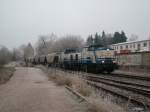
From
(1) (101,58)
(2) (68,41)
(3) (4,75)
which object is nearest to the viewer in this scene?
(3) (4,75)

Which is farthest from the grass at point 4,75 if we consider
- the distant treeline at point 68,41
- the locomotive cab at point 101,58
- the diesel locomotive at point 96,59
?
the distant treeline at point 68,41

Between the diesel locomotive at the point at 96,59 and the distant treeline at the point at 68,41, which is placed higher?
the distant treeline at the point at 68,41

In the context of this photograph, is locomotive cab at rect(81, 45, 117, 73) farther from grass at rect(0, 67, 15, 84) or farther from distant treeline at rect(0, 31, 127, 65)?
distant treeline at rect(0, 31, 127, 65)

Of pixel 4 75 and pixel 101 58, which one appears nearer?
pixel 4 75

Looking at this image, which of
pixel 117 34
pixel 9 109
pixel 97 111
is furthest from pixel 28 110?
pixel 117 34

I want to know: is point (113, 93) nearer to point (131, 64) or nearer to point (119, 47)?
point (131, 64)

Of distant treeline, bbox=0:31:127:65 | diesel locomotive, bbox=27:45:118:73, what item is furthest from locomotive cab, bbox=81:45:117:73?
distant treeline, bbox=0:31:127:65

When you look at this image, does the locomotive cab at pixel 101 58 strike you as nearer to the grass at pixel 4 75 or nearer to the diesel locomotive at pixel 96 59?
the diesel locomotive at pixel 96 59

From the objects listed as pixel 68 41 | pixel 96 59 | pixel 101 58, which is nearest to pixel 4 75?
pixel 96 59

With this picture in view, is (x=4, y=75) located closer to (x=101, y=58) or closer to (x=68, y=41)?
(x=101, y=58)

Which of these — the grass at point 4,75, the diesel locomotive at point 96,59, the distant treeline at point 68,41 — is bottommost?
the grass at point 4,75

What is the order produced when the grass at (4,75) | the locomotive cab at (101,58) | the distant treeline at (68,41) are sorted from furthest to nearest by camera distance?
the distant treeline at (68,41), the locomotive cab at (101,58), the grass at (4,75)

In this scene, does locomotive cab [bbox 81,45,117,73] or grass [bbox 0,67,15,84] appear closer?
grass [bbox 0,67,15,84]

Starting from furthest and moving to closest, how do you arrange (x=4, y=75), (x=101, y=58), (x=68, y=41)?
(x=68, y=41) < (x=101, y=58) < (x=4, y=75)
